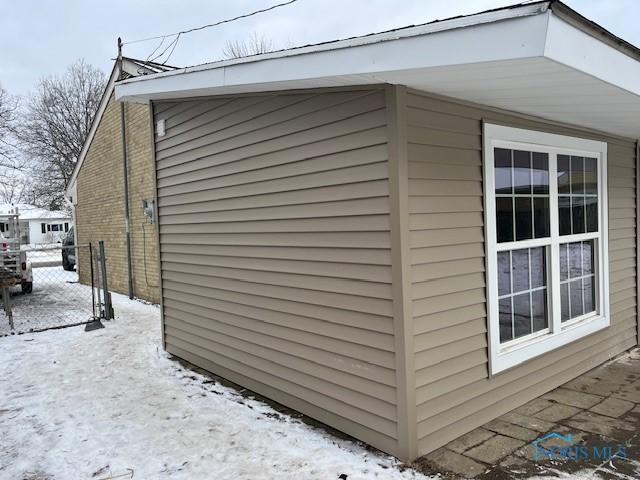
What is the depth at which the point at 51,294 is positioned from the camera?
1102 centimetres

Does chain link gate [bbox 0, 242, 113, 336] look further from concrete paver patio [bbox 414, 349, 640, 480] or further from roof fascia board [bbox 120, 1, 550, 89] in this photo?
concrete paver patio [bbox 414, 349, 640, 480]

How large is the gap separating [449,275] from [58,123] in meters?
31.7

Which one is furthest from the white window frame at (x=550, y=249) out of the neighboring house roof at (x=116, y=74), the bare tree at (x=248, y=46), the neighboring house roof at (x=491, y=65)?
the bare tree at (x=248, y=46)

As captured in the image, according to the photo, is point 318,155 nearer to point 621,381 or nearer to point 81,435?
point 81,435

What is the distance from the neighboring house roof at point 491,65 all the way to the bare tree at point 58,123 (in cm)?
2828

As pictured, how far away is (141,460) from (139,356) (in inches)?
104

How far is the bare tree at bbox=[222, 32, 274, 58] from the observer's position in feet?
74.6

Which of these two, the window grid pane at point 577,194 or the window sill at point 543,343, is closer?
the window sill at point 543,343

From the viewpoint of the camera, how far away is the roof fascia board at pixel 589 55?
1.97 meters

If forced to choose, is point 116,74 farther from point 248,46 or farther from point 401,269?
point 248,46

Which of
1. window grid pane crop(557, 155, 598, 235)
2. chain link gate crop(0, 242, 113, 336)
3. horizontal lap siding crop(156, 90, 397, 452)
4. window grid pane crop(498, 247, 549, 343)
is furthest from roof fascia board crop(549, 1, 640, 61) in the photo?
chain link gate crop(0, 242, 113, 336)

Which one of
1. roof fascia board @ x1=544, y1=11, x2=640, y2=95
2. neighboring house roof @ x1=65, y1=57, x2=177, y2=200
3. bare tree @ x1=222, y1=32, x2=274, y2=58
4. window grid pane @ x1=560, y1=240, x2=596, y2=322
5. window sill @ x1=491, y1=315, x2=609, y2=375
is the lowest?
window sill @ x1=491, y1=315, x2=609, y2=375

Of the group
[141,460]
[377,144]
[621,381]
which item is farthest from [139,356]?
[621,381]

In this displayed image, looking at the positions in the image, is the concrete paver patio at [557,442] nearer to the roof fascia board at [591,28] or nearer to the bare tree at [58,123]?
the roof fascia board at [591,28]
